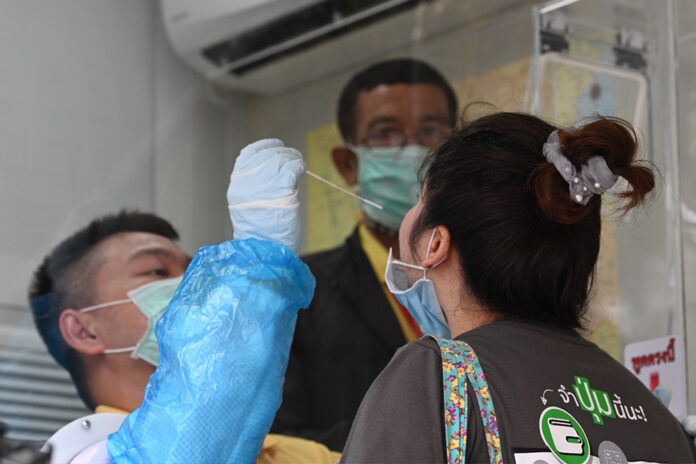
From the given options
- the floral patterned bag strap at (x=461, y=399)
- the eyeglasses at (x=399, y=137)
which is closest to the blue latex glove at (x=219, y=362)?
the floral patterned bag strap at (x=461, y=399)

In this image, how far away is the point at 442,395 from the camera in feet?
3.93

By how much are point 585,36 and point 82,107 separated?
54.5 inches

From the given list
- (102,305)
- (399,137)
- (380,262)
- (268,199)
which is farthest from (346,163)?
(268,199)

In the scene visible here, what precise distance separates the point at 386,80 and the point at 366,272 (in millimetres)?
619

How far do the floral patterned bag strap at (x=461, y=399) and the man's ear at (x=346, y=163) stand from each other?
1.75m

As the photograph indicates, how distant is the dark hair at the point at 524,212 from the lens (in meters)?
1.35

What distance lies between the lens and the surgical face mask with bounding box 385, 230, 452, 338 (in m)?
1.51

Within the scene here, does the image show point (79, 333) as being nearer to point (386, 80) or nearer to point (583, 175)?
point (583, 175)

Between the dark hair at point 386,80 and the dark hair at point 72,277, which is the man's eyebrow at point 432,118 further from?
the dark hair at point 72,277

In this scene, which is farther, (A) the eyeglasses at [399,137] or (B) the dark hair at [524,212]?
(A) the eyeglasses at [399,137]

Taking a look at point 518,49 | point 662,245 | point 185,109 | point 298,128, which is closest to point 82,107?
point 185,109

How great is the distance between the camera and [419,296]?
5.11 ft

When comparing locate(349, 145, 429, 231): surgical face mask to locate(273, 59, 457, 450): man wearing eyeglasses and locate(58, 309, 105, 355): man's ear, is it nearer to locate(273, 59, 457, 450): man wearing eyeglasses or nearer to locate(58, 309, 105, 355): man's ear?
locate(273, 59, 457, 450): man wearing eyeglasses

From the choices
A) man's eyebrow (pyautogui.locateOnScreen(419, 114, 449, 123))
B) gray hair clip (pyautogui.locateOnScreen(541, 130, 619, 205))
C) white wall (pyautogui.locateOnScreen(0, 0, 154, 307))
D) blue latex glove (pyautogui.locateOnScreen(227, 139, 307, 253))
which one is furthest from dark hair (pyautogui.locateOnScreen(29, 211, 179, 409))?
gray hair clip (pyautogui.locateOnScreen(541, 130, 619, 205))
